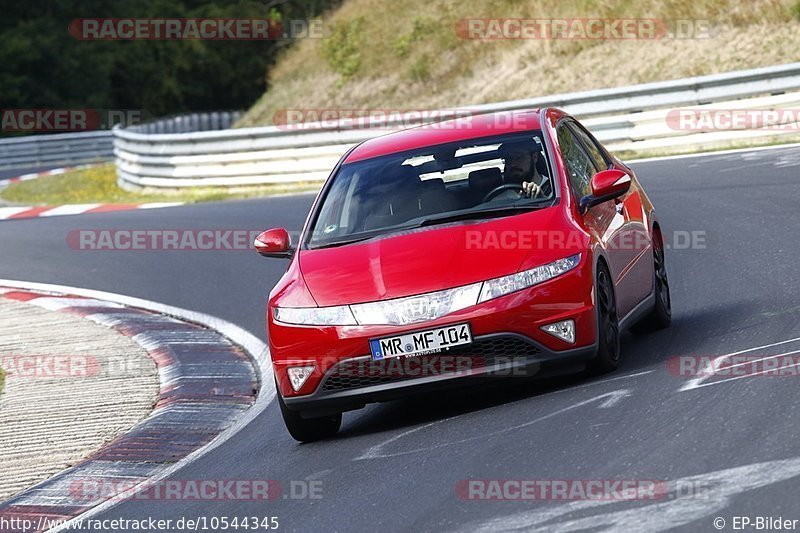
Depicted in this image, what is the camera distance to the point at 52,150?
4412 centimetres

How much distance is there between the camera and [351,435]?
7949 millimetres

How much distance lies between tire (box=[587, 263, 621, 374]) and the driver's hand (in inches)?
24.6

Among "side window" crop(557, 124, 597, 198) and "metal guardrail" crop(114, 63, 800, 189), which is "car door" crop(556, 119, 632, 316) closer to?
"side window" crop(557, 124, 597, 198)

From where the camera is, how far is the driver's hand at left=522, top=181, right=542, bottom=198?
8.38 m

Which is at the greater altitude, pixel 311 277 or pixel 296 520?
pixel 311 277

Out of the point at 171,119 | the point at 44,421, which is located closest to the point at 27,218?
the point at 44,421

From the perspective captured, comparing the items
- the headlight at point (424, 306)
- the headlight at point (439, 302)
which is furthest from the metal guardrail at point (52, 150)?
the headlight at point (424, 306)

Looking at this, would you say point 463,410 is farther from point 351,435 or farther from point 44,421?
point 44,421

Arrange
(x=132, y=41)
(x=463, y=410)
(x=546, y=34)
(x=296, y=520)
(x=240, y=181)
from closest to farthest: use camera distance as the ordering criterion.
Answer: (x=296, y=520), (x=463, y=410), (x=240, y=181), (x=546, y=34), (x=132, y=41)

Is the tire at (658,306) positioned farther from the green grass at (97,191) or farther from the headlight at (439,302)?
the green grass at (97,191)

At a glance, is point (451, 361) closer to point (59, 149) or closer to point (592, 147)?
point (592, 147)

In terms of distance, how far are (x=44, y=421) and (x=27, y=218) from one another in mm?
15203

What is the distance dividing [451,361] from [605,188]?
1517 millimetres

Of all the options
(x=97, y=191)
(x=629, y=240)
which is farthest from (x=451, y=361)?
(x=97, y=191)
